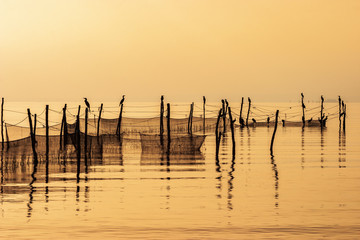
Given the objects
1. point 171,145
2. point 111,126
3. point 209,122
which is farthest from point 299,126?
point 171,145

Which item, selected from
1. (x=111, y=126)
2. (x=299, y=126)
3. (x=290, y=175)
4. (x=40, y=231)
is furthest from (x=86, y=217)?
(x=299, y=126)

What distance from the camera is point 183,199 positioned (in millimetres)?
18469

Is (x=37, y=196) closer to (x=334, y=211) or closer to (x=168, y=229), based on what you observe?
(x=168, y=229)

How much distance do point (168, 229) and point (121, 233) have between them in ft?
3.36

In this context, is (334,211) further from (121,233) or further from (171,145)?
(171,145)

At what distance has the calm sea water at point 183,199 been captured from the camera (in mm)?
14609

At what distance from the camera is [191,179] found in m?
22.7

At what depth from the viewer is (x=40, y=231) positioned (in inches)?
568

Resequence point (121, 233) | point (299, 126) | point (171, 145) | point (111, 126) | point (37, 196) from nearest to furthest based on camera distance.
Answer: point (121, 233), point (37, 196), point (171, 145), point (111, 126), point (299, 126)

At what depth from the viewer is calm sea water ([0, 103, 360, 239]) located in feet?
47.9

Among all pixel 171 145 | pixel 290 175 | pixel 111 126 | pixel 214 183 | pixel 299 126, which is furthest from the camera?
pixel 299 126

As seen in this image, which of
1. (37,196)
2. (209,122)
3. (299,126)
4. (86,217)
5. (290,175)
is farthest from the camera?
(299,126)

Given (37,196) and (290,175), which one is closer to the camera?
(37,196)

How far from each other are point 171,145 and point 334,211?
16.8 metres
